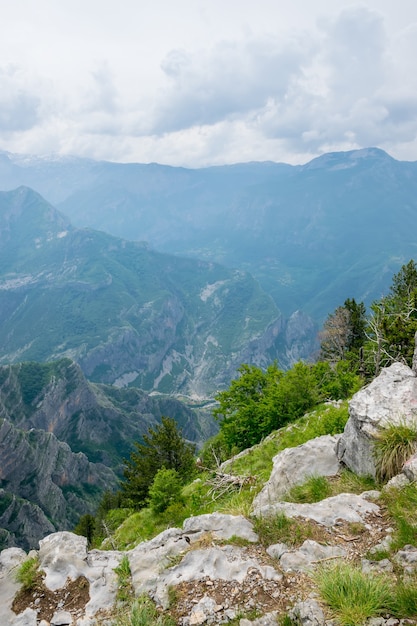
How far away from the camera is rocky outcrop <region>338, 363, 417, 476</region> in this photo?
10320 millimetres

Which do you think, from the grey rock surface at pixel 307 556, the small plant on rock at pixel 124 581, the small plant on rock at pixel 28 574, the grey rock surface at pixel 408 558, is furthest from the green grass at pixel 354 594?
the small plant on rock at pixel 28 574

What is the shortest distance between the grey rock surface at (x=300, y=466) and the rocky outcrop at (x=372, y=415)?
2.01ft

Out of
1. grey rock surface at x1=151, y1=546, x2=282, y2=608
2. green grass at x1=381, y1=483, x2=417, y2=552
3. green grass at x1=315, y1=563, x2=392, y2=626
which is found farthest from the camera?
grey rock surface at x1=151, y1=546, x2=282, y2=608

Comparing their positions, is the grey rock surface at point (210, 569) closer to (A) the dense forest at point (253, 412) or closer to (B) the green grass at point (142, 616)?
(B) the green grass at point (142, 616)

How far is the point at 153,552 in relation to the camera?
896cm

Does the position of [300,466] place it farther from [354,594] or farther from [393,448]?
[354,594]

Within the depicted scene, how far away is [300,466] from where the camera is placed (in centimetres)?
1228

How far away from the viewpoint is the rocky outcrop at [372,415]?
10320mm

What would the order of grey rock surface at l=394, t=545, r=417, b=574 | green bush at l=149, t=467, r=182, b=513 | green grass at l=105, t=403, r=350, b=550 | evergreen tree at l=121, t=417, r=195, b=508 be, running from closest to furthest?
1. grey rock surface at l=394, t=545, r=417, b=574
2. green grass at l=105, t=403, r=350, b=550
3. green bush at l=149, t=467, r=182, b=513
4. evergreen tree at l=121, t=417, r=195, b=508

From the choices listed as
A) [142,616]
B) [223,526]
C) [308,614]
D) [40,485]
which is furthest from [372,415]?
[40,485]

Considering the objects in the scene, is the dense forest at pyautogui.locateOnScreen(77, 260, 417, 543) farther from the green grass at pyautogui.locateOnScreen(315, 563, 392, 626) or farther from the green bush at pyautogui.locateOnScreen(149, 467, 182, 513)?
the green grass at pyautogui.locateOnScreen(315, 563, 392, 626)

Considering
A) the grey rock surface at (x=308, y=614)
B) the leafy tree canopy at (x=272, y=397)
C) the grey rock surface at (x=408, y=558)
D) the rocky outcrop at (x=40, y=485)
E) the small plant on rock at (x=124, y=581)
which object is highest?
the grey rock surface at (x=408, y=558)

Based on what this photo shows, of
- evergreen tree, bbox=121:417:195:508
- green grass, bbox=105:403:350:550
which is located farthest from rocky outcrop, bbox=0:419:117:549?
green grass, bbox=105:403:350:550

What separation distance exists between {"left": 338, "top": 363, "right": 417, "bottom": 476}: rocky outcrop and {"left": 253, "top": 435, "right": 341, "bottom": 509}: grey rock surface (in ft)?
2.01
